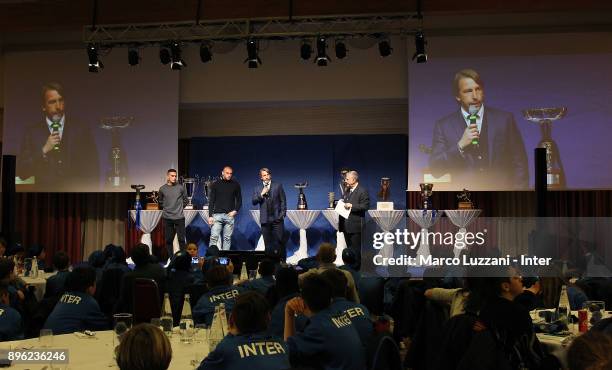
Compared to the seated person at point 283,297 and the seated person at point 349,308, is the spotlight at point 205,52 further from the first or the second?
the seated person at point 349,308

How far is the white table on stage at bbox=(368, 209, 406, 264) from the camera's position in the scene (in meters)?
11.3

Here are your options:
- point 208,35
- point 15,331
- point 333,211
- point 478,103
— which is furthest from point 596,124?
point 15,331

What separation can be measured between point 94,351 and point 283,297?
131cm

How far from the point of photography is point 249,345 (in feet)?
10.3

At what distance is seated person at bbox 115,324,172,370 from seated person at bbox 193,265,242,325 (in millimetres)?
2394

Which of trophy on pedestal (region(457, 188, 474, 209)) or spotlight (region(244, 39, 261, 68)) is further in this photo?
trophy on pedestal (region(457, 188, 474, 209))

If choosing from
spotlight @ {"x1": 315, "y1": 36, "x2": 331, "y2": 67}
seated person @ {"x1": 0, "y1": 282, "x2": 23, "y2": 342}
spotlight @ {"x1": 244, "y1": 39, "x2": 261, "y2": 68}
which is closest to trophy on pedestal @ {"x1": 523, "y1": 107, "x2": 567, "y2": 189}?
spotlight @ {"x1": 315, "y1": 36, "x2": 331, "y2": 67}

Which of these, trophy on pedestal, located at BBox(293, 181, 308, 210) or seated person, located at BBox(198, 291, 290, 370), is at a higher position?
trophy on pedestal, located at BBox(293, 181, 308, 210)

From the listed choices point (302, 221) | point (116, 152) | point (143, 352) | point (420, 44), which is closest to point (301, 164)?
point (302, 221)

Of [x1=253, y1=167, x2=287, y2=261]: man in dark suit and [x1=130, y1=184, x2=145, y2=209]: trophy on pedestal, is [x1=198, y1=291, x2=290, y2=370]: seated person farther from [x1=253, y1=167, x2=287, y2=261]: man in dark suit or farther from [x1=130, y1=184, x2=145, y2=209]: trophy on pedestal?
[x1=130, y1=184, x2=145, y2=209]: trophy on pedestal

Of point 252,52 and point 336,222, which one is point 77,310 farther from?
point 336,222

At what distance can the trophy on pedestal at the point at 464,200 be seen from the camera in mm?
11430

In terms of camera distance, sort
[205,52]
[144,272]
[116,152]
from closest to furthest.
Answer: [144,272], [205,52], [116,152]

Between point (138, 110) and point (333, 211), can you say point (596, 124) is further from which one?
point (138, 110)
